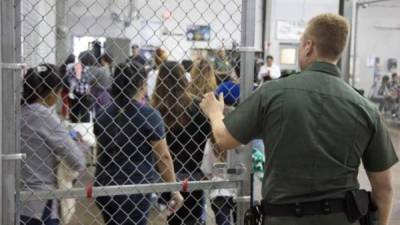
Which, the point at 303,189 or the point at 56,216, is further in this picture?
the point at 56,216

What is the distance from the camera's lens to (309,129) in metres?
1.88

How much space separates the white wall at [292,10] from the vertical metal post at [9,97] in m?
14.4

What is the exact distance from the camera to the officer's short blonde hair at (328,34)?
6.22 feet

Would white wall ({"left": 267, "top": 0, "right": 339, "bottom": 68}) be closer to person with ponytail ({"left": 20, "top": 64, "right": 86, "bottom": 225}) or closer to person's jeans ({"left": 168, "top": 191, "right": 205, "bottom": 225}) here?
person's jeans ({"left": 168, "top": 191, "right": 205, "bottom": 225})

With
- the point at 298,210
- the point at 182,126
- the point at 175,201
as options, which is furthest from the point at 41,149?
the point at 298,210

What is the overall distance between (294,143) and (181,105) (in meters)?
1.41

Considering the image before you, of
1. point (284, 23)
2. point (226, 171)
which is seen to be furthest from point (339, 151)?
point (284, 23)

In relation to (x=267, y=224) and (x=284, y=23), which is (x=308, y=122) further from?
(x=284, y=23)

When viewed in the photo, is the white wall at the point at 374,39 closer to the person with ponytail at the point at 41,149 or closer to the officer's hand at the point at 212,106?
the person with ponytail at the point at 41,149

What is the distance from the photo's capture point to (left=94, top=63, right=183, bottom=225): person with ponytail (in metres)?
2.77

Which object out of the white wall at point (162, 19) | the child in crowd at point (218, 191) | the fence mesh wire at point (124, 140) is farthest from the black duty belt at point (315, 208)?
the white wall at point (162, 19)

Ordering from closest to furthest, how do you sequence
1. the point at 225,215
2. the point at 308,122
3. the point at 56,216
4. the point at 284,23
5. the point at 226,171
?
the point at 308,122 < the point at 226,171 < the point at 56,216 < the point at 225,215 < the point at 284,23

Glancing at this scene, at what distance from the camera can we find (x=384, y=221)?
2.10 meters

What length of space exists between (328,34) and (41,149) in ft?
4.98
